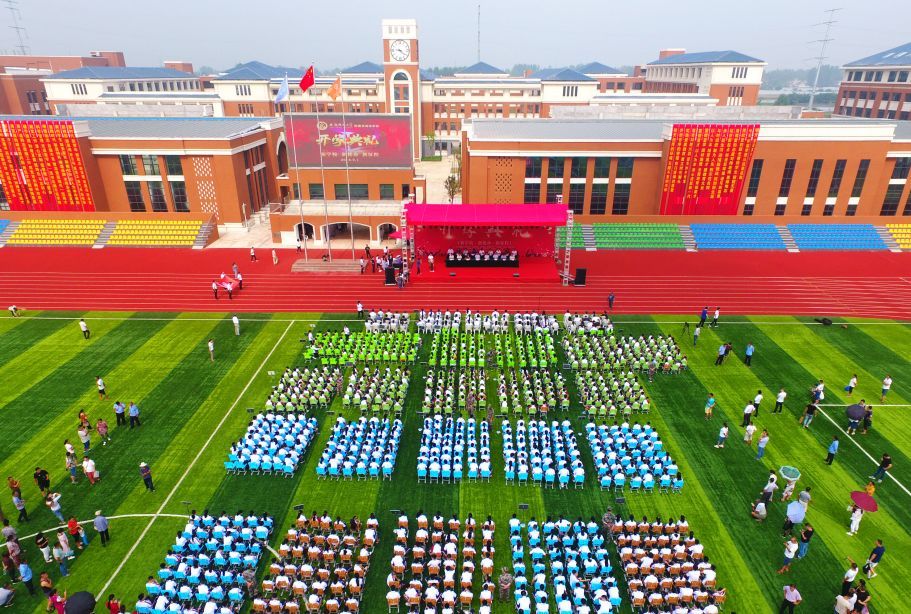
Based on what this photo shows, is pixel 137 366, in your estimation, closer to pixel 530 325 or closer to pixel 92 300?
pixel 92 300

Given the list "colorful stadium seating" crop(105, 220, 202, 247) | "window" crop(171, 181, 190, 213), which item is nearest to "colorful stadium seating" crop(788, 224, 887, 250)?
"colorful stadium seating" crop(105, 220, 202, 247)

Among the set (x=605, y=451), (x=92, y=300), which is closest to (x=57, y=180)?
(x=92, y=300)

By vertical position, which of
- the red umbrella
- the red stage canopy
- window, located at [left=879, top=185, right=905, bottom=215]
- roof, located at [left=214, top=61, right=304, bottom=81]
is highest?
roof, located at [left=214, top=61, right=304, bottom=81]

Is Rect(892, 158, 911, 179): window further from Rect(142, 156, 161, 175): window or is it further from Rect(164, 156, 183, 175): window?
Rect(142, 156, 161, 175): window

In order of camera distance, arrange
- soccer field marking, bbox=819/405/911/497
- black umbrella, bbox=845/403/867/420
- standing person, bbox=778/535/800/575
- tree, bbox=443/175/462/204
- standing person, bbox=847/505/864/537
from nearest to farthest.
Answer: standing person, bbox=778/535/800/575 → standing person, bbox=847/505/864/537 → soccer field marking, bbox=819/405/911/497 → black umbrella, bbox=845/403/867/420 → tree, bbox=443/175/462/204

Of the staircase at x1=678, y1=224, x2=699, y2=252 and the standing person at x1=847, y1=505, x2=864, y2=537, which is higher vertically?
the staircase at x1=678, y1=224, x2=699, y2=252

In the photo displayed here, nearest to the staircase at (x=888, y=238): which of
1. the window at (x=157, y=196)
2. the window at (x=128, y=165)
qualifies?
the window at (x=157, y=196)
